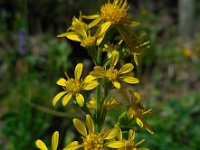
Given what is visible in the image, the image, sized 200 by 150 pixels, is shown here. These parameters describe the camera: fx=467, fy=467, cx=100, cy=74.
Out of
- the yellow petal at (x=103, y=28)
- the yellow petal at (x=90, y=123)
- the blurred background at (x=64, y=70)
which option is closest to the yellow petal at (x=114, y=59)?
the yellow petal at (x=103, y=28)

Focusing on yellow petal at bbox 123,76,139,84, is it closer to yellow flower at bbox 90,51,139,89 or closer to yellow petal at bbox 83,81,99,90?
yellow flower at bbox 90,51,139,89

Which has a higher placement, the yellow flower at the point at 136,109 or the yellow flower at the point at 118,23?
the yellow flower at the point at 118,23

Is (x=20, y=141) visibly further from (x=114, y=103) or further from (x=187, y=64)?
(x=187, y=64)

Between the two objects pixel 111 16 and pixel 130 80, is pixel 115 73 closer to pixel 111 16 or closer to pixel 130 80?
pixel 130 80

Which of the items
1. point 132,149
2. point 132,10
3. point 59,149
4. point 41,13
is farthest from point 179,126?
point 132,10

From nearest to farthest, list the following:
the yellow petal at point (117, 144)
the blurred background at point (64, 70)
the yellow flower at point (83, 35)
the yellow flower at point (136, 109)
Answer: the yellow petal at point (117, 144), the yellow flower at point (83, 35), the yellow flower at point (136, 109), the blurred background at point (64, 70)

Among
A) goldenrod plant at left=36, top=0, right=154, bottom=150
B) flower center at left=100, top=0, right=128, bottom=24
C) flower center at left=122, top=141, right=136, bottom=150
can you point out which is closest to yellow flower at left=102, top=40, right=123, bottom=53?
goldenrod plant at left=36, top=0, right=154, bottom=150

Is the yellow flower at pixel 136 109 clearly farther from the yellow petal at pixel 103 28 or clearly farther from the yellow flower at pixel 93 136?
the yellow petal at pixel 103 28

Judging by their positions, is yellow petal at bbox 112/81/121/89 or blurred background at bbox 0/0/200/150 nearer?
yellow petal at bbox 112/81/121/89
